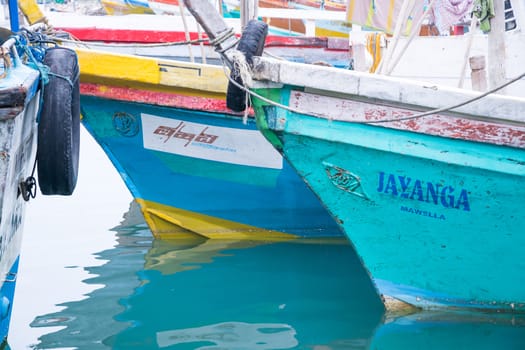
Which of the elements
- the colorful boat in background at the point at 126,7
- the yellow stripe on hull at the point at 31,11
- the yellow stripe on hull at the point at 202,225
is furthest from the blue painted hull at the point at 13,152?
the colorful boat in background at the point at 126,7

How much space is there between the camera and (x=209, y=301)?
5.36 m

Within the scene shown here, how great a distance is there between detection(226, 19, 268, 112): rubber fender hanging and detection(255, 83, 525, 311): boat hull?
0.68ft

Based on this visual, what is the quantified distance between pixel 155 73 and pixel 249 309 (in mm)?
1995

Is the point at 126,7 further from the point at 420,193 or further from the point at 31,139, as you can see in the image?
the point at 420,193

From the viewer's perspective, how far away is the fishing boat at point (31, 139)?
141 inches

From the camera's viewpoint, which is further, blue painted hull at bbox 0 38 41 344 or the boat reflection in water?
the boat reflection in water

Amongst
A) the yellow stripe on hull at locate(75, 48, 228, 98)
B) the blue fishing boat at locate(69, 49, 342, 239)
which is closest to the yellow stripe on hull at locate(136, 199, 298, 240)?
the blue fishing boat at locate(69, 49, 342, 239)

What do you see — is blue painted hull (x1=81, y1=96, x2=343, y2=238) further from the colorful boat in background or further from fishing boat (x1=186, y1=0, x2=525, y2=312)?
the colorful boat in background

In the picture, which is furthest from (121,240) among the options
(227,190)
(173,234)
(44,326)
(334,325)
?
(334,325)

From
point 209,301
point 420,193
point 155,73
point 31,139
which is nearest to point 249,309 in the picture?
point 209,301

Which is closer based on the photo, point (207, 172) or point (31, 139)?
point (31, 139)

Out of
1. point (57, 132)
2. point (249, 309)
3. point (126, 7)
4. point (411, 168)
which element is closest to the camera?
point (57, 132)

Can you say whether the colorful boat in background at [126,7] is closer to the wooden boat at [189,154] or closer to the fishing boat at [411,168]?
the wooden boat at [189,154]

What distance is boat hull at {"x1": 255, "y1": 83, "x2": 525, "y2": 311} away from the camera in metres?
4.33
